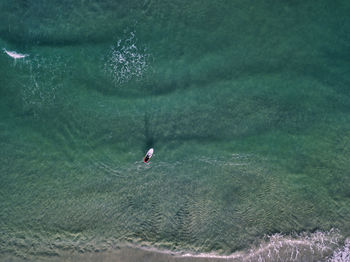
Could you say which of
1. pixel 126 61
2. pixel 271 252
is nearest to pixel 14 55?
pixel 126 61

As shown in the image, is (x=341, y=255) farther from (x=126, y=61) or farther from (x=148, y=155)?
(x=126, y=61)

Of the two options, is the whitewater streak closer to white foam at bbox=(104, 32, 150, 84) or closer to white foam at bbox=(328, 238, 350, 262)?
white foam at bbox=(328, 238, 350, 262)

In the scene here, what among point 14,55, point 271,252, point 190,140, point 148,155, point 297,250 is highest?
point 14,55

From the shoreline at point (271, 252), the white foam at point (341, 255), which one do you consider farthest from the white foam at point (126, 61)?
the white foam at point (341, 255)

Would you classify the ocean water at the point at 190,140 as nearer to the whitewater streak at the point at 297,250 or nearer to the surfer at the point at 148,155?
the whitewater streak at the point at 297,250

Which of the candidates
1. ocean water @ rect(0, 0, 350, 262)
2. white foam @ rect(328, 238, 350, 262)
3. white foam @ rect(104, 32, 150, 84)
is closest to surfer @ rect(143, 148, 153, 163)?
ocean water @ rect(0, 0, 350, 262)

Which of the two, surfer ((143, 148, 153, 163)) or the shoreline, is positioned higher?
surfer ((143, 148, 153, 163))

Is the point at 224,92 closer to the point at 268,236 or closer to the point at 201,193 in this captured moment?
the point at 201,193

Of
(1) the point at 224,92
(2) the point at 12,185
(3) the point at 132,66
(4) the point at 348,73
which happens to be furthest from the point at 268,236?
(2) the point at 12,185
